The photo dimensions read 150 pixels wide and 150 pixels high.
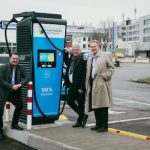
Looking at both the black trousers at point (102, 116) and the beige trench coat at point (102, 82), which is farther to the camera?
the black trousers at point (102, 116)

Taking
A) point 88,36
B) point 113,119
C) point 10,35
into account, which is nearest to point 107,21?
point 88,36

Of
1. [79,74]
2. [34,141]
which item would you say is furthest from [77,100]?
[34,141]

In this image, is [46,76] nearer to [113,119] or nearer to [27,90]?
[27,90]

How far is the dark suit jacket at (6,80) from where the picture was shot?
896 cm

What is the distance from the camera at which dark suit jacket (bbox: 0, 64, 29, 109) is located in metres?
8.96

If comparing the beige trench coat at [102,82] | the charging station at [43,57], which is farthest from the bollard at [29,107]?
the beige trench coat at [102,82]

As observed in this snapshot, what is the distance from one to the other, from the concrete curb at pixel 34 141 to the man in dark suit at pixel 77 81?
49.9 inches

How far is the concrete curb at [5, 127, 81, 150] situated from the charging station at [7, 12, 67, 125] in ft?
2.11

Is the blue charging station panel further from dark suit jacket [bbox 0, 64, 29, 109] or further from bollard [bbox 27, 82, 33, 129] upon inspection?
dark suit jacket [bbox 0, 64, 29, 109]

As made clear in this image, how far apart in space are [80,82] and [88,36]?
15243 centimetres

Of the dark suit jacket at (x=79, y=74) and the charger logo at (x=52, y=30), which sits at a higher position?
the charger logo at (x=52, y=30)

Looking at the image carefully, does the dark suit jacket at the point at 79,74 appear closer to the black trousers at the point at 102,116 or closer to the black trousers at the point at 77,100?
the black trousers at the point at 77,100

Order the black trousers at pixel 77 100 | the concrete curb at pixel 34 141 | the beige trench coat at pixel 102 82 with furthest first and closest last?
the black trousers at pixel 77 100 → the beige trench coat at pixel 102 82 → the concrete curb at pixel 34 141

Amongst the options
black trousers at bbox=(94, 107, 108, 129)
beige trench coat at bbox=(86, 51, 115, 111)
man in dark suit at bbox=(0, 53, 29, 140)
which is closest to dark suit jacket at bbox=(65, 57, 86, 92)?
beige trench coat at bbox=(86, 51, 115, 111)
